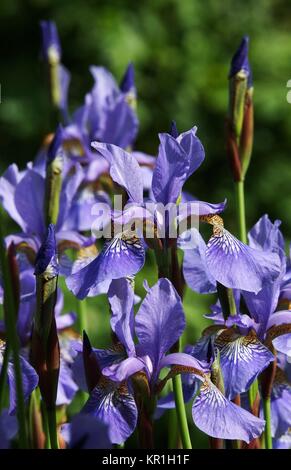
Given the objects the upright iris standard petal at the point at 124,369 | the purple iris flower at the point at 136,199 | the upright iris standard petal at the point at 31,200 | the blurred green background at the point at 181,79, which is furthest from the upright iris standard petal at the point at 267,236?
the blurred green background at the point at 181,79

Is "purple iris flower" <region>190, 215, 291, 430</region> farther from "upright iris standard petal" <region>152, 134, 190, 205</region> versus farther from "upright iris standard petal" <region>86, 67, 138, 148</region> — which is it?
"upright iris standard petal" <region>86, 67, 138, 148</region>

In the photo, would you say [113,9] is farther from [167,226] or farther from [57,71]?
[167,226]

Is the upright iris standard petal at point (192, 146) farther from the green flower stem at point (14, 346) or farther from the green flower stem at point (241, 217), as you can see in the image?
the green flower stem at point (14, 346)

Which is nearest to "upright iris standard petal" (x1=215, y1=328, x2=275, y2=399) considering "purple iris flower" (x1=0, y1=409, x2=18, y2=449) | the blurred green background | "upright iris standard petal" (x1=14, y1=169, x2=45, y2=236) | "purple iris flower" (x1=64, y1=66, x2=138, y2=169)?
"purple iris flower" (x1=0, y1=409, x2=18, y2=449)

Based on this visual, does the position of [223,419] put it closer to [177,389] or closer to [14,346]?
[177,389]

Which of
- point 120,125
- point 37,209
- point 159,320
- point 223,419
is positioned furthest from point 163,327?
point 120,125

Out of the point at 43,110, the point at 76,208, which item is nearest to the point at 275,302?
the point at 76,208
